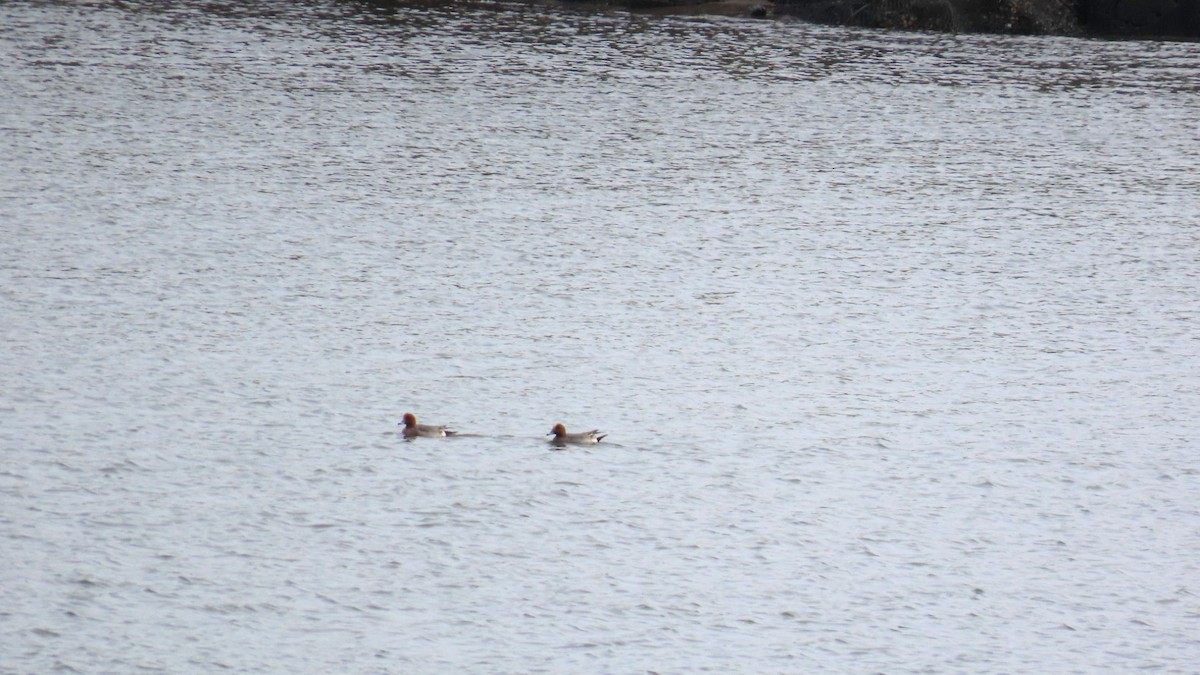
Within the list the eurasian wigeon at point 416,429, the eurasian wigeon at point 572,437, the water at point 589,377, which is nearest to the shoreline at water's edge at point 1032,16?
the water at point 589,377

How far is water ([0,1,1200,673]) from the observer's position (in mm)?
14609

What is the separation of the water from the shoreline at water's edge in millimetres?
14694

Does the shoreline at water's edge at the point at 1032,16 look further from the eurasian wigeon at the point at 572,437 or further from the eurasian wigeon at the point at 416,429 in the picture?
the eurasian wigeon at the point at 416,429

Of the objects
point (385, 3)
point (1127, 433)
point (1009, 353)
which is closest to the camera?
point (1127, 433)

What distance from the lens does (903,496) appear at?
18.0m

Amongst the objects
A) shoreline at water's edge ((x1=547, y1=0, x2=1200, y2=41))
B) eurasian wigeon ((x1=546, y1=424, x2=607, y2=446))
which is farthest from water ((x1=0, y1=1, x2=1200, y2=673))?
shoreline at water's edge ((x1=547, y1=0, x2=1200, y2=41))

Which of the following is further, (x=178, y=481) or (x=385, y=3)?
(x=385, y=3)

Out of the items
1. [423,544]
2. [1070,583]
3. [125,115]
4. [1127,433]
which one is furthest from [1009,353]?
[125,115]

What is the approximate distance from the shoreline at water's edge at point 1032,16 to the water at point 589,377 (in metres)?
14.7

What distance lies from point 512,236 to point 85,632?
53.0 feet

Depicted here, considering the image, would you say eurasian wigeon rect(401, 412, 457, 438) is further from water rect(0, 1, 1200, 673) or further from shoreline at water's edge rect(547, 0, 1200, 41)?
shoreline at water's edge rect(547, 0, 1200, 41)

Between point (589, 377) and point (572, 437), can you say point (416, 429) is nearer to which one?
point (572, 437)

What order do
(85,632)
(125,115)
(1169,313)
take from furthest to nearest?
1. (125,115)
2. (1169,313)
3. (85,632)

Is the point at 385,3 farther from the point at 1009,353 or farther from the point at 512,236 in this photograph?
the point at 1009,353
